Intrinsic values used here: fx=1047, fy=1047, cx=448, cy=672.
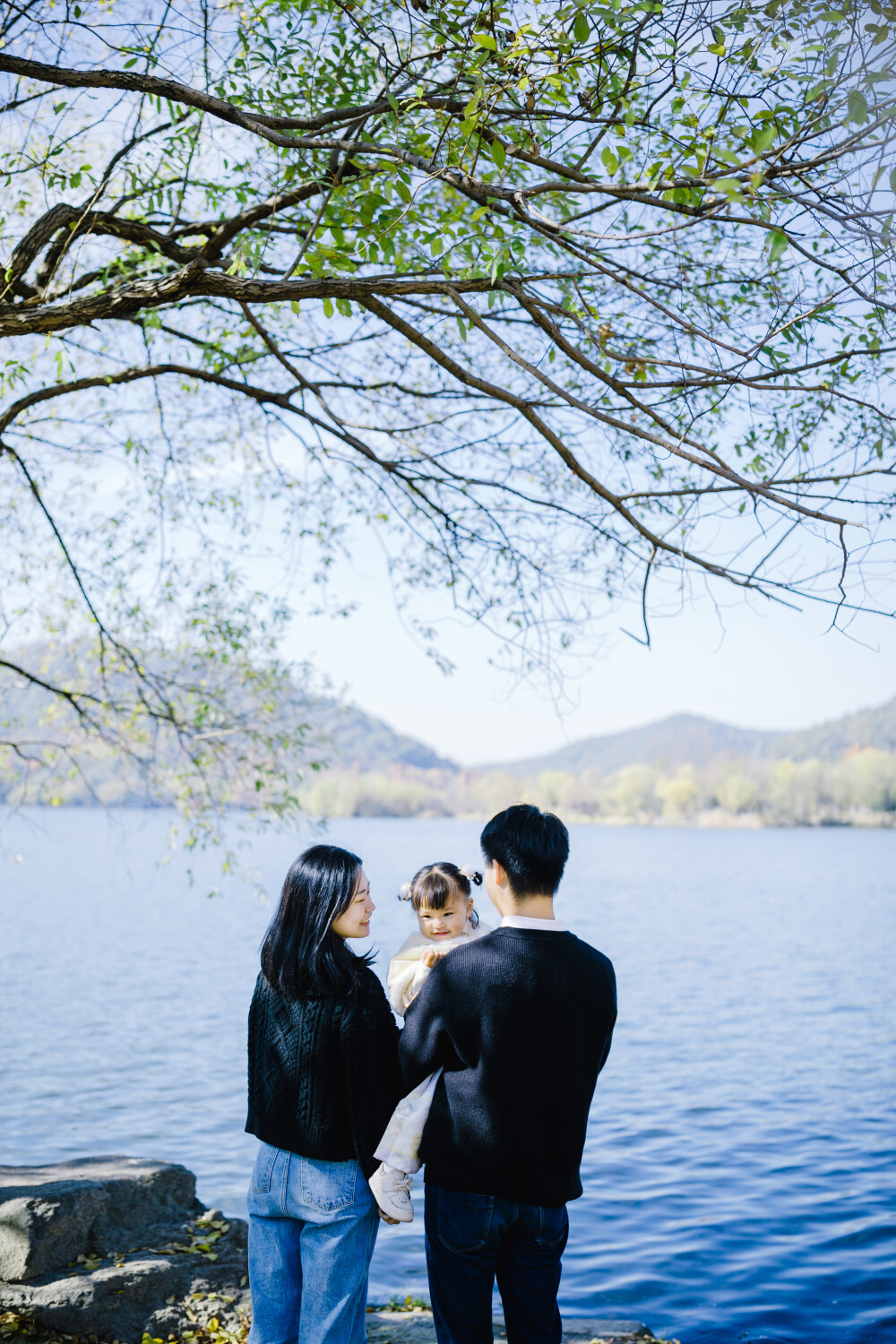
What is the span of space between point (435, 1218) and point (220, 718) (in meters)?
5.05

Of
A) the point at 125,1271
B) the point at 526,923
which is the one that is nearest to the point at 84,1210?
the point at 125,1271

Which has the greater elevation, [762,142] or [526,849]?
[762,142]

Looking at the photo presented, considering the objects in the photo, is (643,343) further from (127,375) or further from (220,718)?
(220,718)

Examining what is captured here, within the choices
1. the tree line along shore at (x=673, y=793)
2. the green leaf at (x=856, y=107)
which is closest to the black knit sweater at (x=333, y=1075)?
the green leaf at (x=856, y=107)

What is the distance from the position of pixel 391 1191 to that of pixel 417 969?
574mm

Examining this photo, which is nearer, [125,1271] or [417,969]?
[417,969]

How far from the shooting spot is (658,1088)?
1141 cm

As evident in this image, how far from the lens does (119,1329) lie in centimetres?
407

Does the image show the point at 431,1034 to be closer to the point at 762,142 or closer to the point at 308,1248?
the point at 308,1248

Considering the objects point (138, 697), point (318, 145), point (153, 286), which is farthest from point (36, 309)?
point (138, 697)

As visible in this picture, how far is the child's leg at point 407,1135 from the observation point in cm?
265

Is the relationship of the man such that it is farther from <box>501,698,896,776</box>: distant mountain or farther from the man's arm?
<box>501,698,896,776</box>: distant mountain

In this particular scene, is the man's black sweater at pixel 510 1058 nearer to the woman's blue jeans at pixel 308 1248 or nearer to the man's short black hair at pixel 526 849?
the man's short black hair at pixel 526 849

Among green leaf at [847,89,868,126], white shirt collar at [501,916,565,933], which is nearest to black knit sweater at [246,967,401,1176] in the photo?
white shirt collar at [501,916,565,933]
